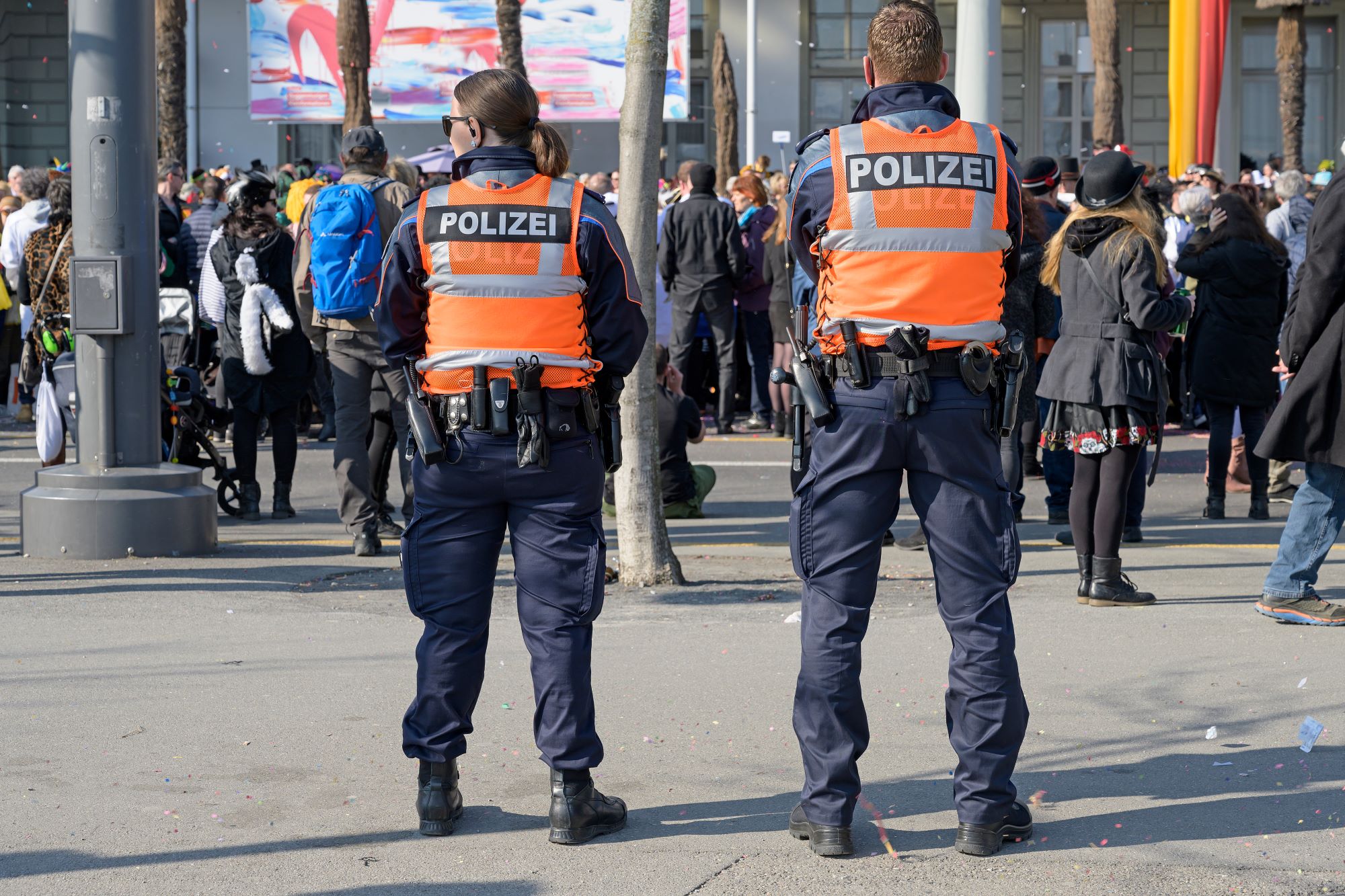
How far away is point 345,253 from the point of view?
807 cm

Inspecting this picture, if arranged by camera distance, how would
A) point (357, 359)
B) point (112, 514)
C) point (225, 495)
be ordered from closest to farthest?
point (112, 514)
point (357, 359)
point (225, 495)

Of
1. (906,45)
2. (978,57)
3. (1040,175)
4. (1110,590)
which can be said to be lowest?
(1110,590)

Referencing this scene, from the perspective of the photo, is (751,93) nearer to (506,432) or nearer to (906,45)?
(906,45)

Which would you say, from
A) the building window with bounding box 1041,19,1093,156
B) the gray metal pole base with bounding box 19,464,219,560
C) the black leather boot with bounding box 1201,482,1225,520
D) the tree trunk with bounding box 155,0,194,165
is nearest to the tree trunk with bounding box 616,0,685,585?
the gray metal pole base with bounding box 19,464,219,560

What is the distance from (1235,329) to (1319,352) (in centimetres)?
329

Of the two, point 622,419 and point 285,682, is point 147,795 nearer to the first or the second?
point 285,682

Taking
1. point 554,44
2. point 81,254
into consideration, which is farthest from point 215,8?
point 81,254

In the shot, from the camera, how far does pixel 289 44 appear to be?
113 ft

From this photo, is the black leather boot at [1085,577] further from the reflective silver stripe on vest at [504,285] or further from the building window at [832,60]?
the building window at [832,60]

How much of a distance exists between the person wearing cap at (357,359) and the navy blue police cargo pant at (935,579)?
4.36 metres

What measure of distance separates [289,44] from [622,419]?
96.1 feet

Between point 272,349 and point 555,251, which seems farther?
point 272,349

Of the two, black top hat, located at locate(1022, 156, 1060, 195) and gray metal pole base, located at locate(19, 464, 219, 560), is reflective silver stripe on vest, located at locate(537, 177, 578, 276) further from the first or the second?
black top hat, located at locate(1022, 156, 1060, 195)

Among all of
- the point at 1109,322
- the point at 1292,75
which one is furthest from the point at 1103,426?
the point at 1292,75
